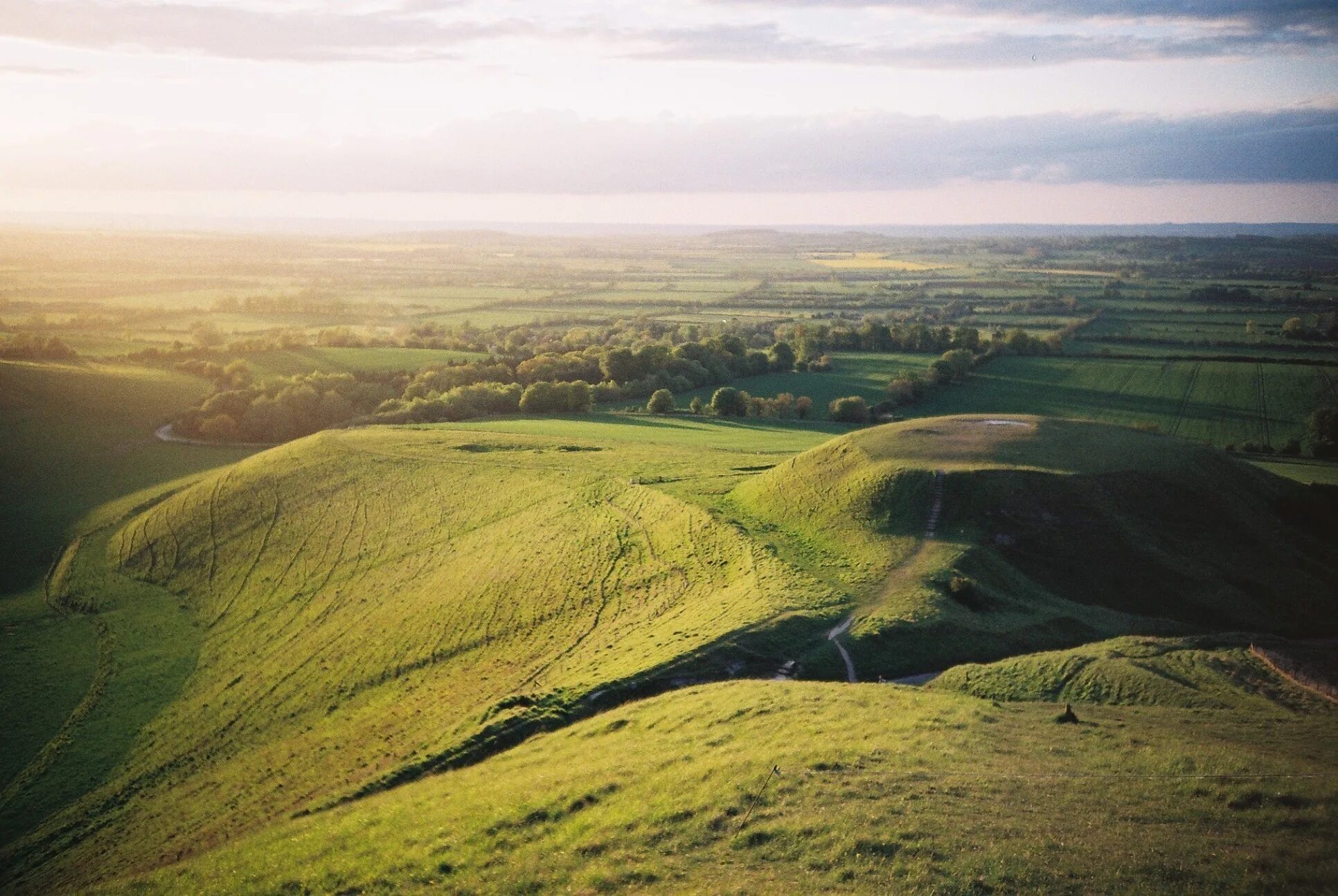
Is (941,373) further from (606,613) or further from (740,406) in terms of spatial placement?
(606,613)

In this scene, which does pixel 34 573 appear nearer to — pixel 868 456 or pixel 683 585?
pixel 683 585

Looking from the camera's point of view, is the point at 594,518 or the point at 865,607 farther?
the point at 594,518

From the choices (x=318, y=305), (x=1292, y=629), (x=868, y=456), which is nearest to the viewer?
(x=1292, y=629)

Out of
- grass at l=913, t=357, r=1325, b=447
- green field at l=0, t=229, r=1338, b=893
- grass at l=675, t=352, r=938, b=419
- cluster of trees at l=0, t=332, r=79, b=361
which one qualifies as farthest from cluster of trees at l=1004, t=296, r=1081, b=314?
cluster of trees at l=0, t=332, r=79, b=361

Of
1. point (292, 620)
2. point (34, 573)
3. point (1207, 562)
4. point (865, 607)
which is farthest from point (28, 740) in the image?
point (1207, 562)

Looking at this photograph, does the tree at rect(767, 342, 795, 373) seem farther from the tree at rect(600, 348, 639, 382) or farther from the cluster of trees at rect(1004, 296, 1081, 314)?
the cluster of trees at rect(1004, 296, 1081, 314)

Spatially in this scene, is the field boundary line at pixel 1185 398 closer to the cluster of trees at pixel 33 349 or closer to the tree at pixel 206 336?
the tree at pixel 206 336

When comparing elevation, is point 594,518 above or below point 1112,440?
below

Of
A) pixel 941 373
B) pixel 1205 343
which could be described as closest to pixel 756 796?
pixel 941 373
